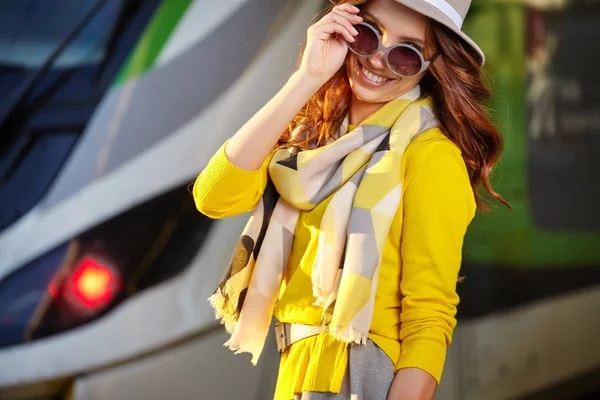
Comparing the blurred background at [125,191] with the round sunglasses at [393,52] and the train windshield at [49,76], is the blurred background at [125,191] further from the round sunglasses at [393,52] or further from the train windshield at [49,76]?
the round sunglasses at [393,52]

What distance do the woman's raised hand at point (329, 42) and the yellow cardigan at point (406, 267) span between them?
0.22 metres

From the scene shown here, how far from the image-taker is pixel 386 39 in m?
1.92

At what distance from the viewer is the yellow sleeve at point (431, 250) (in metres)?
1.75

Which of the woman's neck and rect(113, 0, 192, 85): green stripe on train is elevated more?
rect(113, 0, 192, 85): green stripe on train

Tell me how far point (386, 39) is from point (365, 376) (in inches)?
25.0

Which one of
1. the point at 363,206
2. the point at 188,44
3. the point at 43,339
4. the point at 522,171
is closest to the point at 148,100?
the point at 188,44

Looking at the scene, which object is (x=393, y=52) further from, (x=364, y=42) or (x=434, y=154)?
(x=434, y=154)

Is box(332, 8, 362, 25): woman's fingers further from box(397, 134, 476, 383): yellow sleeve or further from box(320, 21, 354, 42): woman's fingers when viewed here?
box(397, 134, 476, 383): yellow sleeve

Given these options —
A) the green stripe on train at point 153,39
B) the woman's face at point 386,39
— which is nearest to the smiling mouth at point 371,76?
the woman's face at point 386,39

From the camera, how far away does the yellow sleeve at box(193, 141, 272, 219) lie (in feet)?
6.19

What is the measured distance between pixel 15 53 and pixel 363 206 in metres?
1.91

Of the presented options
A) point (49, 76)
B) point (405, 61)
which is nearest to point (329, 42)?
point (405, 61)

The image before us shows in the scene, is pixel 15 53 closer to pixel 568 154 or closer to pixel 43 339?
pixel 43 339

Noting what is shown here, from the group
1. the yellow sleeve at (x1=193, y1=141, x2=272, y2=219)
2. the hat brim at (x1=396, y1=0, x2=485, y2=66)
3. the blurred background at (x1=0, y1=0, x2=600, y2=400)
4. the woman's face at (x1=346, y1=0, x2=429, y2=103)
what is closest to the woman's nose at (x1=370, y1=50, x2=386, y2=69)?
the woman's face at (x1=346, y1=0, x2=429, y2=103)
